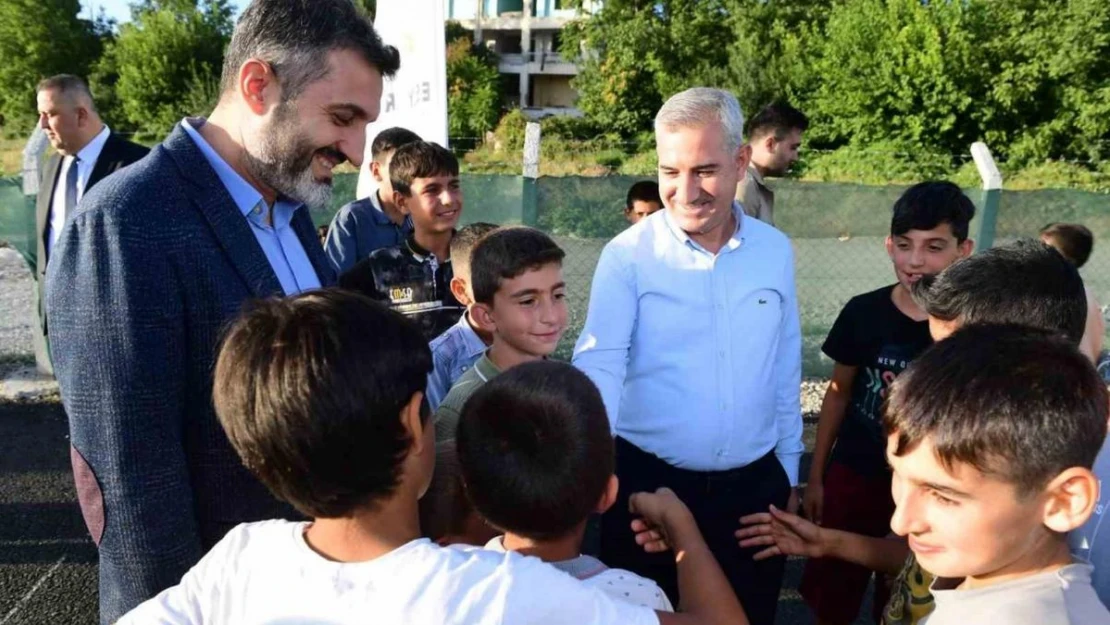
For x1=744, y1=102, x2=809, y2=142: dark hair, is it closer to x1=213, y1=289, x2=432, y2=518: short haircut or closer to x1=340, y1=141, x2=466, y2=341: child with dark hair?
x1=340, y1=141, x2=466, y2=341: child with dark hair

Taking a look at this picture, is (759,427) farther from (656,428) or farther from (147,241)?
(147,241)

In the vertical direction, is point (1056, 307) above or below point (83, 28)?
below

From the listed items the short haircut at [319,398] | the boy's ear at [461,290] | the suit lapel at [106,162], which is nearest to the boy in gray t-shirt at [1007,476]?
the short haircut at [319,398]

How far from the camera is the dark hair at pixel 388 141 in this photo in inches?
169

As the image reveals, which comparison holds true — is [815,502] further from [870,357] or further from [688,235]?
[688,235]

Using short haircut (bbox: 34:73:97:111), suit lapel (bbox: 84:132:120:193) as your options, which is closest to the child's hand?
suit lapel (bbox: 84:132:120:193)

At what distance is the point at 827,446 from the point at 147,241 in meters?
2.32

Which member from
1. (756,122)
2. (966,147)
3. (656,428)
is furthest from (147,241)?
(966,147)

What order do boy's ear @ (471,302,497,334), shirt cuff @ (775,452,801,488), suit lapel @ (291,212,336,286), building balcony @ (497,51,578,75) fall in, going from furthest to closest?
building balcony @ (497,51,578,75) < shirt cuff @ (775,452,801,488) < boy's ear @ (471,302,497,334) < suit lapel @ (291,212,336,286)

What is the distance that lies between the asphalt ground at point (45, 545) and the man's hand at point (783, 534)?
1266 mm

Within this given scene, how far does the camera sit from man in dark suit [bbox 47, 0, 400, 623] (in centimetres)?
142

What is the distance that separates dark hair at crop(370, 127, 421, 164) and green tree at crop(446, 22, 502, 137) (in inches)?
1270

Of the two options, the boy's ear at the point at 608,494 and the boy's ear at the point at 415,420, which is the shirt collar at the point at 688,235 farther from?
the boy's ear at the point at 415,420

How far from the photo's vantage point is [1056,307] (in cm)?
182
